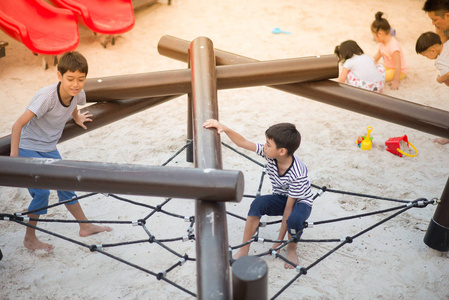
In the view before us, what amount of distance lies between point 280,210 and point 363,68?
2.22 metres

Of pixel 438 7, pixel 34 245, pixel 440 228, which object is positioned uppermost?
pixel 438 7

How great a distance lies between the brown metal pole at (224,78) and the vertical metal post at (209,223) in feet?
0.86

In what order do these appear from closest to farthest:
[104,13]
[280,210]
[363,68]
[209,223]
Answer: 1. [209,223]
2. [280,210]
3. [363,68]
4. [104,13]

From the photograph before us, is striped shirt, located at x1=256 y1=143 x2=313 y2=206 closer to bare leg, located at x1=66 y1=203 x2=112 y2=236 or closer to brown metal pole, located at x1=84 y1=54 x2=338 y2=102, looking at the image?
brown metal pole, located at x1=84 y1=54 x2=338 y2=102

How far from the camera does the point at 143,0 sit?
19.4 feet

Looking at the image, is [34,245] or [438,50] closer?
[34,245]

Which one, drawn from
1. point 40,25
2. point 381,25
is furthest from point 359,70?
point 40,25

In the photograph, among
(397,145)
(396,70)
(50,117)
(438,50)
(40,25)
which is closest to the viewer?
(50,117)

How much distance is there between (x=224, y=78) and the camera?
8.49ft

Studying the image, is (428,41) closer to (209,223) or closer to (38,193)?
(209,223)

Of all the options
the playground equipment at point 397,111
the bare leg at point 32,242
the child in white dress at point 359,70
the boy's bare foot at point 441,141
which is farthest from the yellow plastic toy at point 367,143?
the bare leg at point 32,242

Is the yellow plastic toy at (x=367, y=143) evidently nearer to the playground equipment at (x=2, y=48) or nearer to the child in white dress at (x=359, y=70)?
the child in white dress at (x=359, y=70)

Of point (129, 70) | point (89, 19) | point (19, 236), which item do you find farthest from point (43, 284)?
point (89, 19)

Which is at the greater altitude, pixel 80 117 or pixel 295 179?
pixel 80 117
